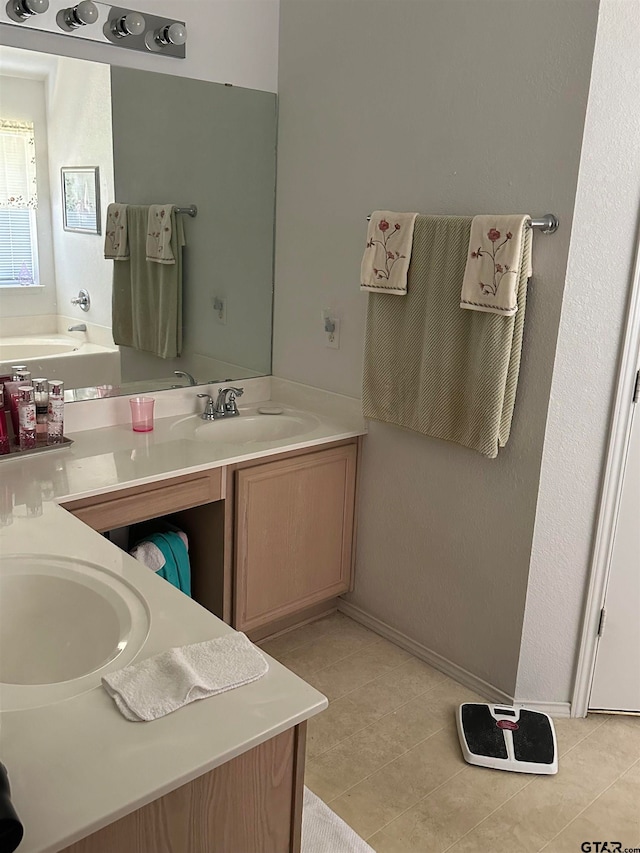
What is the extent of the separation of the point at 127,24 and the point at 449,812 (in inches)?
97.2

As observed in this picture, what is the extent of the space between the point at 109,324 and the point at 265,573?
38.8 inches

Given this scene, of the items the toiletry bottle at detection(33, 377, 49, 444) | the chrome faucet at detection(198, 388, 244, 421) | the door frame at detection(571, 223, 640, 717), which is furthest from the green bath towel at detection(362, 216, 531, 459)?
the toiletry bottle at detection(33, 377, 49, 444)

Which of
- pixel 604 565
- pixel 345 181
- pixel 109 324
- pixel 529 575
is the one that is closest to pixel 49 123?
pixel 109 324

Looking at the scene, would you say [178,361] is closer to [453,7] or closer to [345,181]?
[345,181]

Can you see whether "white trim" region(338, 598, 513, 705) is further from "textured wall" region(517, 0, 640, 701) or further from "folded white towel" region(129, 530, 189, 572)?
"folded white towel" region(129, 530, 189, 572)

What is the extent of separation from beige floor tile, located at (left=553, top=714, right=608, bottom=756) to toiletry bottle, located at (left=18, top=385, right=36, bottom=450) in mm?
1821

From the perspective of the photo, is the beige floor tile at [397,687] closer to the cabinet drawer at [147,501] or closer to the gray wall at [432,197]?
the gray wall at [432,197]

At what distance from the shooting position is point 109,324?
247 cm

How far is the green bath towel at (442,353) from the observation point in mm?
2137

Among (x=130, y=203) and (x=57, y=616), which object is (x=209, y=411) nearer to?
(x=130, y=203)

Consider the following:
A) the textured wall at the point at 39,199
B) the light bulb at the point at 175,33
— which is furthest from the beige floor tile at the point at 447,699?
the light bulb at the point at 175,33

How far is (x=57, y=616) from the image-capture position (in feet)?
4.70

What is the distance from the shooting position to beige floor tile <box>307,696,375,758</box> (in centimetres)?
221

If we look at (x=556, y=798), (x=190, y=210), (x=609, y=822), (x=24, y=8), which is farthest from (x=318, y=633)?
(x=24, y=8)
